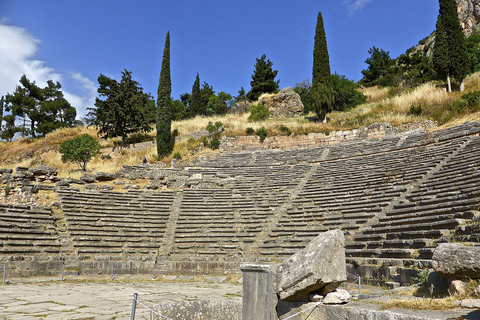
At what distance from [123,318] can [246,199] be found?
1192cm

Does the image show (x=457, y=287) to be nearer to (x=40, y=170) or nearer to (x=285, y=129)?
(x=40, y=170)

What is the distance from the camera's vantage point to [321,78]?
32.1 meters

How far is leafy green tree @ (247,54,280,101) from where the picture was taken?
167 ft

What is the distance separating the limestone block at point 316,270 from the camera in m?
3.54

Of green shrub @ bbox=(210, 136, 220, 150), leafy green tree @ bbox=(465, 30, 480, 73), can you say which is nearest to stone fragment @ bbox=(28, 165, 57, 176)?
green shrub @ bbox=(210, 136, 220, 150)

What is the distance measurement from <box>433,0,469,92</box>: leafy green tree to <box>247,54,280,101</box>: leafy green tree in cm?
2550

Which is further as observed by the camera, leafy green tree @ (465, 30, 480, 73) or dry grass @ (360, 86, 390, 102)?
dry grass @ (360, 86, 390, 102)

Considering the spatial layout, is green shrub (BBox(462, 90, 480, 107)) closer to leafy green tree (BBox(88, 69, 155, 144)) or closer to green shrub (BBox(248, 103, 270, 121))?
green shrub (BBox(248, 103, 270, 121))

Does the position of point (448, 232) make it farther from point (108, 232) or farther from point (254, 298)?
point (108, 232)

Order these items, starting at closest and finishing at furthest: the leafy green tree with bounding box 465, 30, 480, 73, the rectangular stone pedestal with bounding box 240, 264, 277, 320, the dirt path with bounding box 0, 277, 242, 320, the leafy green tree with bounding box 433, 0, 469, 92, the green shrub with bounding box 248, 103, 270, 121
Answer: the rectangular stone pedestal with bounding box 240, 264, 277, 320, the dirt path with bounding box 0, 277, 242, 320, the leafy green tree with bounding box 433, 0, 469, 92, the leafy green tree with bounding box 465, 30, 480, 73, the green shrub with bounding box 248, 103, 270, 121

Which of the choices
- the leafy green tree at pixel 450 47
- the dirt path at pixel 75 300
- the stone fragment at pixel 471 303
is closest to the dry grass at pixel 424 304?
the stone fragment at pixel 471 303

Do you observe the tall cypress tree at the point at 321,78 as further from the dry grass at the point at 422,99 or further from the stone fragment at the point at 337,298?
the stone fragment at the point at 337,298

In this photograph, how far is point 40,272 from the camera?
12.0m

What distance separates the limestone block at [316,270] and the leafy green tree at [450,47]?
95.2 ft
